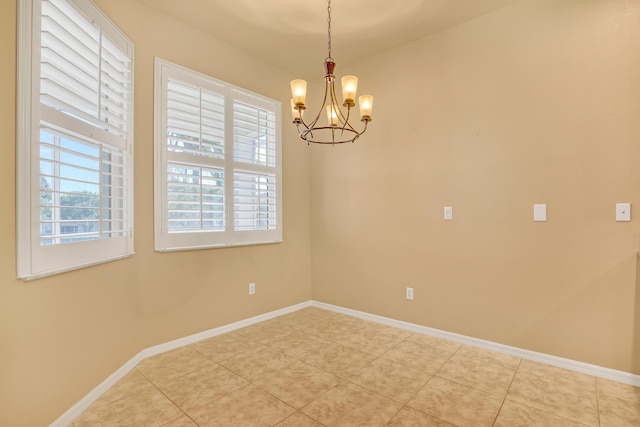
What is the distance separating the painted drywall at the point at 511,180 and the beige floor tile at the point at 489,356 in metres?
0.13

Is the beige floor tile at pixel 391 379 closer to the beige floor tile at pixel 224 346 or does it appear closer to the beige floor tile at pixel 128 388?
the beige floor tile at pixel 224 346

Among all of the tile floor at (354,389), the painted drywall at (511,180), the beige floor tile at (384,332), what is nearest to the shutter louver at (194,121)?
the painted drywall at (511,180)

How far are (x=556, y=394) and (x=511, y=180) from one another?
156 centimetres

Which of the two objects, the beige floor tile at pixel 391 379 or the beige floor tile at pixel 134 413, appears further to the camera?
the beige floor tile at pixel 391 379

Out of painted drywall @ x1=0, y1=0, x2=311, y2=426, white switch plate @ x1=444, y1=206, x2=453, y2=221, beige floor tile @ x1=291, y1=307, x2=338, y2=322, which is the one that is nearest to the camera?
painted drywall @ x1=0, y1=0, x2=311, y2=426

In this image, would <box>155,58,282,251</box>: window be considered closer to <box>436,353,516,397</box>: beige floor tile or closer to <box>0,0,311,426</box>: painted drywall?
<box>0,0,311,426</box>: painted drywall

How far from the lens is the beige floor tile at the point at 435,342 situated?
9.01 feet

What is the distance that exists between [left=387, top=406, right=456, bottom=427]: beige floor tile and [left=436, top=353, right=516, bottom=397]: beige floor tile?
512 millimetres

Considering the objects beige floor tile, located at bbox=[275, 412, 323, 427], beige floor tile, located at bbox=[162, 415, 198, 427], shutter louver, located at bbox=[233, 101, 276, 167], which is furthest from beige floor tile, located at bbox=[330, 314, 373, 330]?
shutter louver, located at bbox=[233, 101, 276, 167]

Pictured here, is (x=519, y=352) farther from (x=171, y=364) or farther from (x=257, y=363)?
(x=171, y=364)

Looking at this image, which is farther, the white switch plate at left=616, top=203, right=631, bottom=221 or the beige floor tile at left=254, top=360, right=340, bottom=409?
the white switch plate at left=616, top=203, right=631, bottom=221

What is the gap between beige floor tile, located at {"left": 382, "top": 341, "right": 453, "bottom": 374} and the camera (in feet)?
7.94

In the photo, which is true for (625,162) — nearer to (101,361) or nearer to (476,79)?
(476,79)

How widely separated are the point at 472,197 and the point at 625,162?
1.00m
